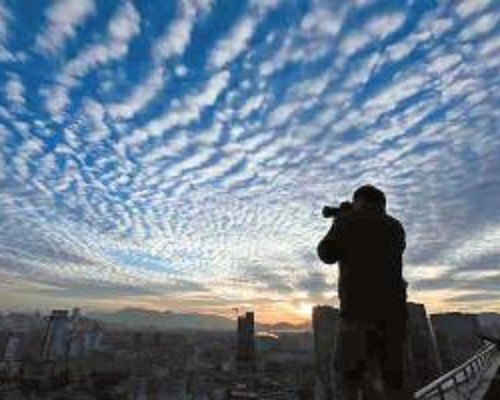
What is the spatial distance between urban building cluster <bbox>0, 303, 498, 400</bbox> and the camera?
35615 mm

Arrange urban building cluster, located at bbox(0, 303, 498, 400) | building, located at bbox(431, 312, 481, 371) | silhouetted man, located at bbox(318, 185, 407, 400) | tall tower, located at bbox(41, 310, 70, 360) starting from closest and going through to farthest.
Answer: silhouetted man, located at bbox(318, 185, 407, 400), urban building cluster, located at bbox(0, 303, 498, 400), building, located at bbox(431, 312, 481, 371), tall tower, located at bbox(41, 310, 70, 360)

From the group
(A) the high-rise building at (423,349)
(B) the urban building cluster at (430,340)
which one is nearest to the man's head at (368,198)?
(B) the urban building cluster at (430,340)

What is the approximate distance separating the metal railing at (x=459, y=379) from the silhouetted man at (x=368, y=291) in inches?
57.4

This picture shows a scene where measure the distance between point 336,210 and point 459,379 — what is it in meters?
4.44

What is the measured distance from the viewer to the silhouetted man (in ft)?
11.8

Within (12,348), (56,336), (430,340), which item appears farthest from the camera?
(56,336)

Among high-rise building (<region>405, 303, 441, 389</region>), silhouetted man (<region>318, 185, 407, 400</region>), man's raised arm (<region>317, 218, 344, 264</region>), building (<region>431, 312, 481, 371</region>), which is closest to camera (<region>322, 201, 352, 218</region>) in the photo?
silhouetted man (<region>318, 185, 407, 400</region>)

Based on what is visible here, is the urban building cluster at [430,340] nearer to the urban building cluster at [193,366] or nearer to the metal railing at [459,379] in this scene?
the urban building cluster at [193,366]

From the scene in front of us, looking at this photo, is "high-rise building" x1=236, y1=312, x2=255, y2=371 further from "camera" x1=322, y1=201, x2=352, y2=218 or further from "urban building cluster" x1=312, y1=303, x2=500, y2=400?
"camera" x1=322, y1=201, x2=352, y2=218

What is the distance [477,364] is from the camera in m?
8.55

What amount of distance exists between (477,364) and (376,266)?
19.3 ft

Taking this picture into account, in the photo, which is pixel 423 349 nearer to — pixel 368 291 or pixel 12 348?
pixel 368 291

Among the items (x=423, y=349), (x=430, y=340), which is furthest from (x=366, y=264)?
(x=423, y=349)

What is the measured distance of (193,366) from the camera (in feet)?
428
